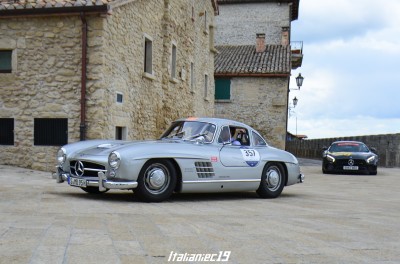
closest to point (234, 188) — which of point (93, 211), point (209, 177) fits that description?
point (209, 177)

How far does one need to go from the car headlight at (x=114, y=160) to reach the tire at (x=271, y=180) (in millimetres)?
2975

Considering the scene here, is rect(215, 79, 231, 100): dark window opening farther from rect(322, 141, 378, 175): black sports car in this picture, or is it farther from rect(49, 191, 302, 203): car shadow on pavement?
rect(49, 191, 302, 203): car shadow on pavement

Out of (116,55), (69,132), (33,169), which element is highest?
(116,55)

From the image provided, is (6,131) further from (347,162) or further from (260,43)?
(260,43)

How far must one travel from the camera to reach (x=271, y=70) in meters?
31.1

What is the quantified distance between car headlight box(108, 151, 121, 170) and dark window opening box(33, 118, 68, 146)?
6.95 meters

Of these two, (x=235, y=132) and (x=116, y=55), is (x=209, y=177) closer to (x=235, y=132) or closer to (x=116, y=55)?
(x=235, y=132)

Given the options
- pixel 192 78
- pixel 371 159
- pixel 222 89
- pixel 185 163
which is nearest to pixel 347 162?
pixel 371 159

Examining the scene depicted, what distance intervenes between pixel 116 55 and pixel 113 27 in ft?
2.56

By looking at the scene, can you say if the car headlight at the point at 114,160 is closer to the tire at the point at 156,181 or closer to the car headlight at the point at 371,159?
the tire at the point at 156,181

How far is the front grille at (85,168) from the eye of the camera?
7.77 meters

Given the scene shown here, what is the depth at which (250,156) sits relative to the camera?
9.03 metres

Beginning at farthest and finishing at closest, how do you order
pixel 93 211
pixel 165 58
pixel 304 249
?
1. pixel 165 58
2. pixel 93 211
3. pixel 304 249

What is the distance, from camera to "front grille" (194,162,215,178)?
817cm
